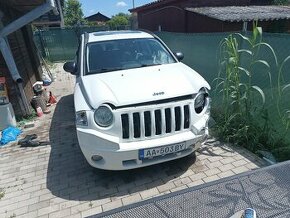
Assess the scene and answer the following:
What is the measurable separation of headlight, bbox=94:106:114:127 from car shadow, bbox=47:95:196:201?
0.88 meters

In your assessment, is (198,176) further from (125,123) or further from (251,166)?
(125,123)

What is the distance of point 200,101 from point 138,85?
0.84 meters

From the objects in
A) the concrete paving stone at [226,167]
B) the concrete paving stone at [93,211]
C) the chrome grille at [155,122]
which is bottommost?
the concrete paving stone at [93,211]

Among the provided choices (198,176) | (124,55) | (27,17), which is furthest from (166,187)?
(27,17)

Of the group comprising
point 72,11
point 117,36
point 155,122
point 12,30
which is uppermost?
point 72,11

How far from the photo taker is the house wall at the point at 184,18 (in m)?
10.3

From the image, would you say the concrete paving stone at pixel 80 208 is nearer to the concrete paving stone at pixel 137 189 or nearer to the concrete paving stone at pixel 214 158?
the concrete paving stone at pixel 137 189

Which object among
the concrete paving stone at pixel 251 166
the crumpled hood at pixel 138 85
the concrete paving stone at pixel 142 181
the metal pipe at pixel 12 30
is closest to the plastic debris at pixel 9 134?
the metal pipe at pixel 12 30

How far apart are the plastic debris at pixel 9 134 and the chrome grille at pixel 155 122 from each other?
301 centimetres

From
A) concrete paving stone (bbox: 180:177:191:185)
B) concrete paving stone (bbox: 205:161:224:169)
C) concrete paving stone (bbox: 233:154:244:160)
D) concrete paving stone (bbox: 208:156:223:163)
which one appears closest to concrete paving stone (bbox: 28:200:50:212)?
concrete paving stone (bbox: 180:177:191:185)

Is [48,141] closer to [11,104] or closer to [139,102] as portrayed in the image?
[11,104]

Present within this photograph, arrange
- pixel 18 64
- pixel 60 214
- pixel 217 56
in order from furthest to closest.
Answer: pixel 18 64 → pixel 217 56 → pixel 60 214

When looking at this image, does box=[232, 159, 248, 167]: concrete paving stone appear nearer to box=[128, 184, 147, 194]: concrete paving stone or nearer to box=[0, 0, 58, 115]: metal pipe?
box=[128, 184, 147, 194]: concrete paving stone

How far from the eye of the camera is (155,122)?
9.88 feet
